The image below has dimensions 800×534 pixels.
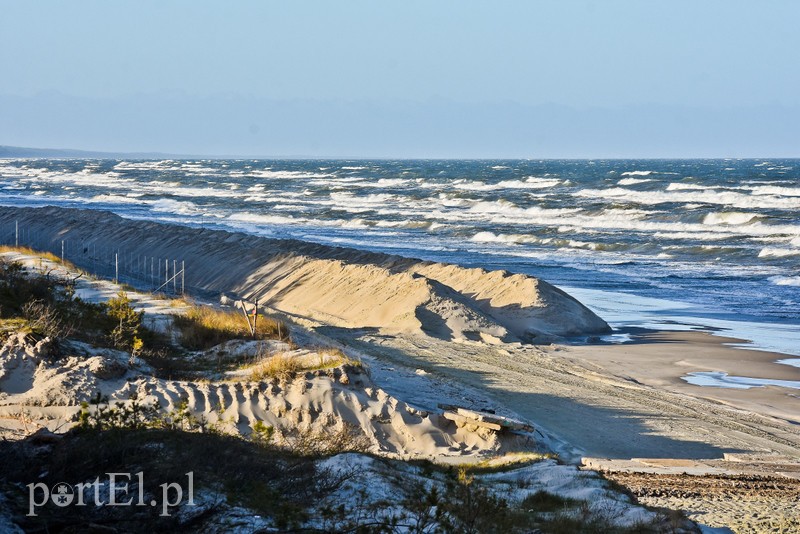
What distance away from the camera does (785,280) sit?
29281mm

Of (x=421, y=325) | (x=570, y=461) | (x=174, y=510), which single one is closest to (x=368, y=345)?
(x=421, y=325)

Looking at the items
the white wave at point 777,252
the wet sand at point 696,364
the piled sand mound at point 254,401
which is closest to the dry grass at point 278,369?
the piled sand mound at point 254,401

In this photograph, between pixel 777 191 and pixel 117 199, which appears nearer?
pixel 117 199

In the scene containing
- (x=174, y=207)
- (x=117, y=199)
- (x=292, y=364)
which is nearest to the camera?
(x=292, y=364)

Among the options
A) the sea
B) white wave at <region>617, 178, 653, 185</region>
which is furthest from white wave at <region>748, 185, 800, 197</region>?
white wave at <region>617, 178, 653, 185</region>

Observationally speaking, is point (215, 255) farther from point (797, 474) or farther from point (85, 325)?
point (797, 474)

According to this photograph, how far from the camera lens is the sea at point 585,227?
25094 mm

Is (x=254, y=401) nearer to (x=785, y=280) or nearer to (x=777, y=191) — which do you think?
(x=785, y=280)

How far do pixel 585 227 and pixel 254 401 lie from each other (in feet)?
125

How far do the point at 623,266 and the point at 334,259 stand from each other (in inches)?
458

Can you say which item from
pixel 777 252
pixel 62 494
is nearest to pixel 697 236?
pixel 777 252

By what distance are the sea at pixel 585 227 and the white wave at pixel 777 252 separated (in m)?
0.04

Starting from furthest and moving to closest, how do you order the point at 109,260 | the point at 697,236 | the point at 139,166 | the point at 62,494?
the point at 139,166 → the point at 697,236 → the point at 109,260 → the point at 62,494

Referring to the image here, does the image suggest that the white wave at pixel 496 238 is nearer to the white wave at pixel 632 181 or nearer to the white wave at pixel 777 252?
the white wave at pixel 777 252
